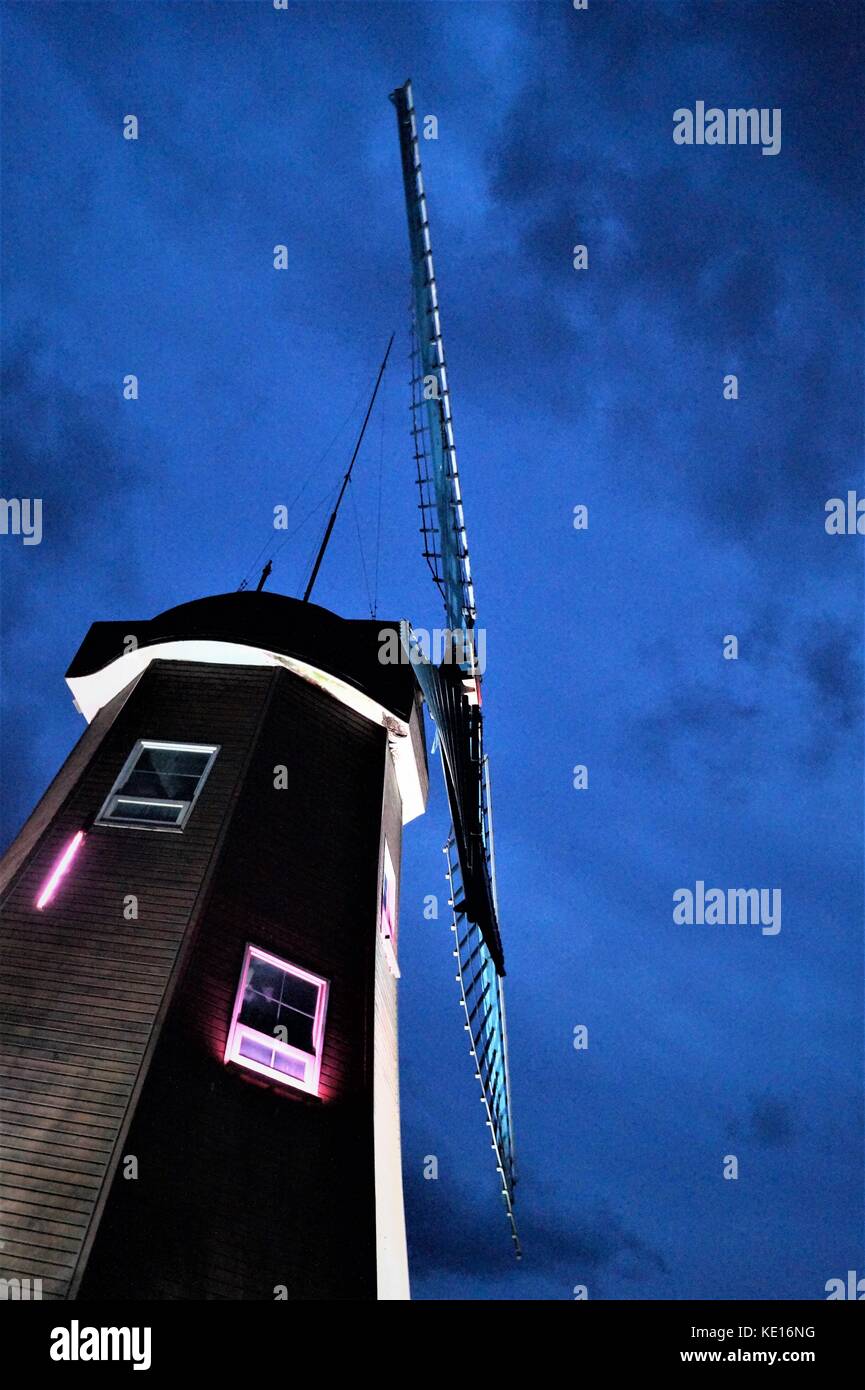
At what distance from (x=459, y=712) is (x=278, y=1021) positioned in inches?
357

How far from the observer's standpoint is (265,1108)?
10867mm

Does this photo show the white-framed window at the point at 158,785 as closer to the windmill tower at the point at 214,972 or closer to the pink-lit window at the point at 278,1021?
the windmill tower at the point at 214,972

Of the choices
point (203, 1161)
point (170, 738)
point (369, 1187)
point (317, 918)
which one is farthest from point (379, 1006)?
point (170, 738)

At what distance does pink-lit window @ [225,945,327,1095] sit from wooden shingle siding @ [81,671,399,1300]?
14 centimetres

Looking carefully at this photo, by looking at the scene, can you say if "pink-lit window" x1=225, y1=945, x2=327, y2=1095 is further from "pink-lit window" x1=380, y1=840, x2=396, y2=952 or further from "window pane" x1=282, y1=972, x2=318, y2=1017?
"pink-lit window" x1=380, y1=840, x2=396, y2=952

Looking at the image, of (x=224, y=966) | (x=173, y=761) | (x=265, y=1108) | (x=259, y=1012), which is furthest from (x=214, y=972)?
(x=173, y=761)

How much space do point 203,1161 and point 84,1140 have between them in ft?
4.11

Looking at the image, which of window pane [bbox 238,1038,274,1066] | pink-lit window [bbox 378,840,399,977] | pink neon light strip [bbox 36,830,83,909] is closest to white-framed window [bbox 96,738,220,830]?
pink neon light strip [bbox 36,830,83,909]

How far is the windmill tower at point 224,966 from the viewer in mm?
9602

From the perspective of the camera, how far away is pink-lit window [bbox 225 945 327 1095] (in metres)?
11.2

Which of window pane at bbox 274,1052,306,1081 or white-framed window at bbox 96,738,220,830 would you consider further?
white-framed window at bbox 96,738,220,830

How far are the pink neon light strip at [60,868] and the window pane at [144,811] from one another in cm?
60

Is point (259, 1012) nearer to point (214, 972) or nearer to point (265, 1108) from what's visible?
point (214, 972)
